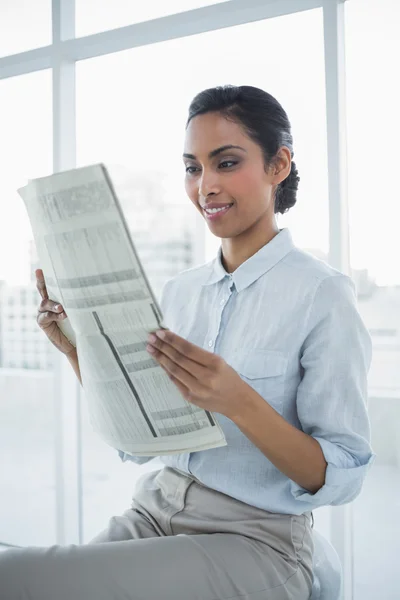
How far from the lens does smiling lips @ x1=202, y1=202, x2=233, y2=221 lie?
1156 millimetres

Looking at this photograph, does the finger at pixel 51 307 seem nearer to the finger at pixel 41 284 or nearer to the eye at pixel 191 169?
the finger at pixel 41 284

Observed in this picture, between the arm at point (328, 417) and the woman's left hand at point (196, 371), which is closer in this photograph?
the woman's left hand at point (196, 371)

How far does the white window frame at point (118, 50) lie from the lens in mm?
1561

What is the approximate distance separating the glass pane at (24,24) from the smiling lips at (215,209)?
1392 mm

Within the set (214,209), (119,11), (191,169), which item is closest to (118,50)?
(119,11)

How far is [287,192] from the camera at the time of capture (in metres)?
1.27

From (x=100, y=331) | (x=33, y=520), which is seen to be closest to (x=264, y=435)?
(x=100, y=331)

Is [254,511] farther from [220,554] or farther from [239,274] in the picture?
[239,274]

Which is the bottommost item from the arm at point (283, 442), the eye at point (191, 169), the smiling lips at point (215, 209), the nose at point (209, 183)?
the arm at point (283, 442)

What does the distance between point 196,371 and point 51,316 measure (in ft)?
1.42

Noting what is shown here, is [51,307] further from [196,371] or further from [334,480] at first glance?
[334,480]

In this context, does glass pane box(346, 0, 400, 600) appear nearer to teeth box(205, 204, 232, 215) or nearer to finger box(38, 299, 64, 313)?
teeth box(205, 204, 232, 215)

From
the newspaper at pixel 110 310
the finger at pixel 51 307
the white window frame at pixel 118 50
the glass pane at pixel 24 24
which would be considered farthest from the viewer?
the glass pane at pixel 24 24

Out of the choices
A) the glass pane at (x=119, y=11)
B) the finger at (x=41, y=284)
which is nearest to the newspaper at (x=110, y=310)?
the finger at (x=41, y=284)
